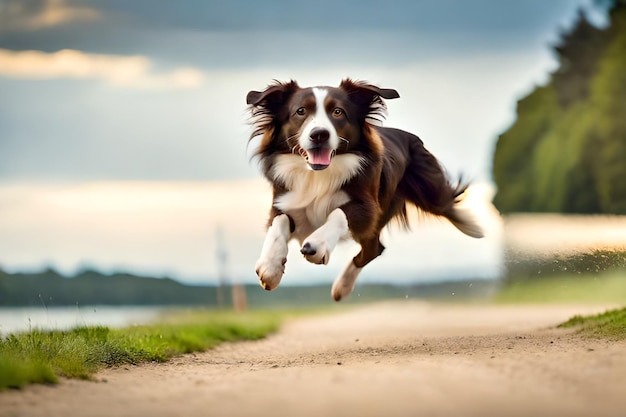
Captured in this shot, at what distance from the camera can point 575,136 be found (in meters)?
28.6

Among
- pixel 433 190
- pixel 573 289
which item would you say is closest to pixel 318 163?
pixel 433 190

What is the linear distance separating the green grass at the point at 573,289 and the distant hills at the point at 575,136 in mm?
3818

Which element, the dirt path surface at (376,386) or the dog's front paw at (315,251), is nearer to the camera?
the dirt path surface at (376,386)

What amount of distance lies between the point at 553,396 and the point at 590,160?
23192 millimetres

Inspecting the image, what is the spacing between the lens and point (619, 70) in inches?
1077

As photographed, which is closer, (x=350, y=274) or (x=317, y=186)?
(x=317, y=186)

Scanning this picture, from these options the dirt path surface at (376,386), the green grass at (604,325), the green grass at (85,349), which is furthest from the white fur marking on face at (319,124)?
the green grass at (604,325)

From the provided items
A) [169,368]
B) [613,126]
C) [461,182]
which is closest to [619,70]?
[613,126]

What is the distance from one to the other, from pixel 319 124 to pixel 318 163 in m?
0.35

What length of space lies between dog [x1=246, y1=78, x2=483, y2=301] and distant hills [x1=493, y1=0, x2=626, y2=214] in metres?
16.7

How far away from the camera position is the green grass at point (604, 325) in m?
9.09

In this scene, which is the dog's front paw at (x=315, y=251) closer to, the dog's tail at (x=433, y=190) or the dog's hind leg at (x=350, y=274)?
the dog's hind leg at (x=350, y=274)

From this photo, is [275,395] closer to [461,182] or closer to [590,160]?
[461,182]

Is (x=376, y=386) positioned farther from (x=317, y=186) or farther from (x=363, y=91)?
(x=363, y=91)
